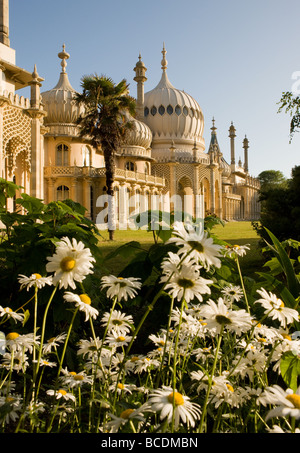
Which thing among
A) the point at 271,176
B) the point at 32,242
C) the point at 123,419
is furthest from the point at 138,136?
the point at 271,176

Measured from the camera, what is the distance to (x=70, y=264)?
151 cm

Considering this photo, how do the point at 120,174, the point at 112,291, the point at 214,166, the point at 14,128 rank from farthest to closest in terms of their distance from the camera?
the point at 214,166
the point at 120,174
the point at 14,128
the point at 112,291

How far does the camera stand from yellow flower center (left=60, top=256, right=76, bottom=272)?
1.50 meters

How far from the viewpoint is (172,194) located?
130 feet

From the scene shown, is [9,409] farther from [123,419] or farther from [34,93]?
[34,93]

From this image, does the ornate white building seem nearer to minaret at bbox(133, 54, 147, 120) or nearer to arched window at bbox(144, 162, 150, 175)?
minaret at bbox(133, 54, 147, 120)

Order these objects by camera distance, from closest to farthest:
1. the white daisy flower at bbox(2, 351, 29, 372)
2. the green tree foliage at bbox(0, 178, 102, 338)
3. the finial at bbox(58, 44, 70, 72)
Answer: the white daisy flower at bbox(2, 351, 29, 372) < the green tree foliage at bbox(0, 178, 102, 338) < the finial at bbox(58, 44, 70, 72)

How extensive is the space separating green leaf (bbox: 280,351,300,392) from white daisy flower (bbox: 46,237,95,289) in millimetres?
1041

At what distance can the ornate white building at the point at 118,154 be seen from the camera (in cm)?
2092

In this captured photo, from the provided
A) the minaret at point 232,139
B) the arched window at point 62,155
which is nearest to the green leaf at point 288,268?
the arched window at point 62,155

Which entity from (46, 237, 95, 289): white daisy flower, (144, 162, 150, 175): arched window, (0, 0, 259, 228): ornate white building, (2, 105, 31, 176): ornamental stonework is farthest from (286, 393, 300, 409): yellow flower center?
(144, 162, 150, 175): arched window

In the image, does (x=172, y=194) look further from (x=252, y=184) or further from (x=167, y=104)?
(x=252, y=184)
